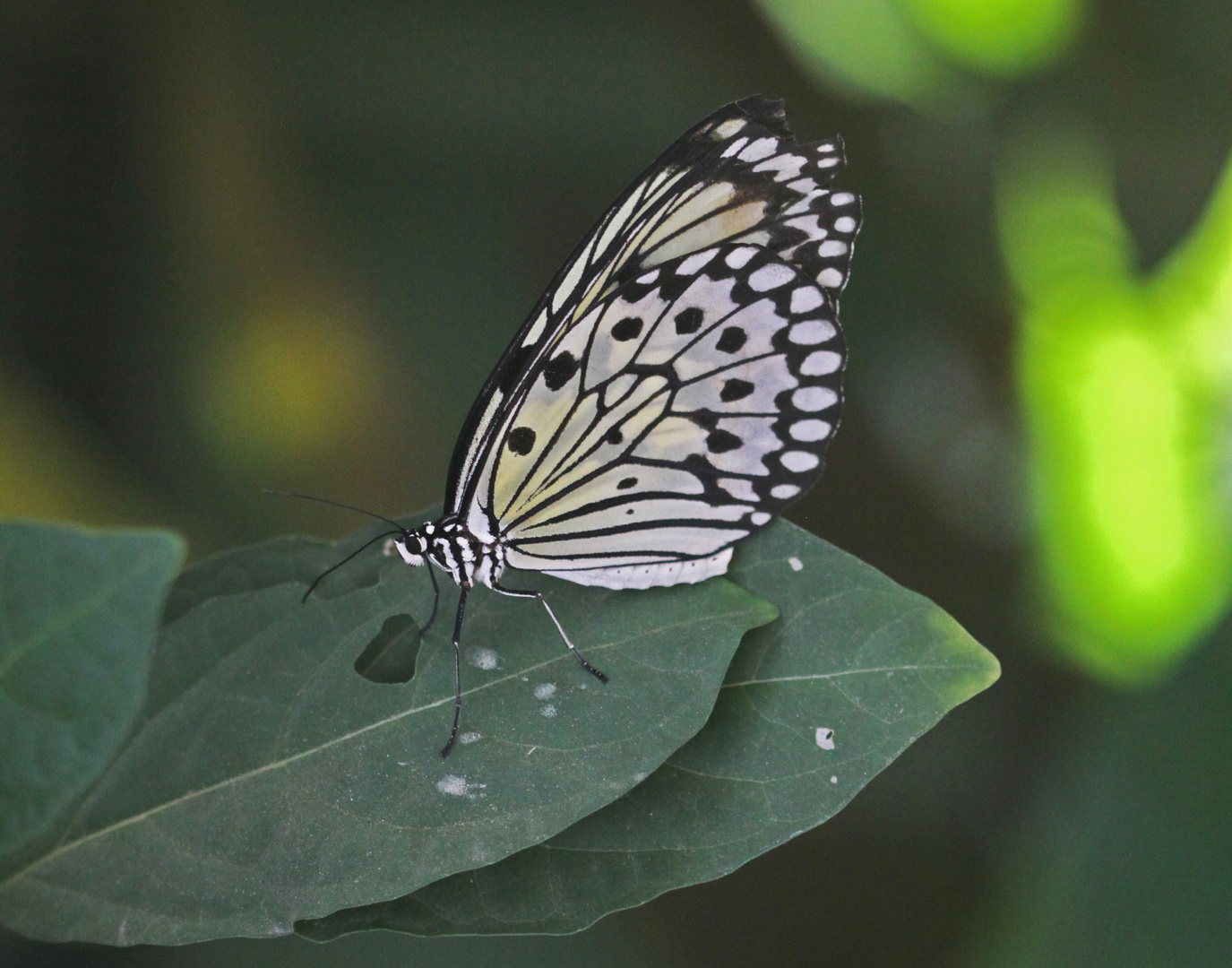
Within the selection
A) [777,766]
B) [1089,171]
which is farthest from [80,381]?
[1089,171]

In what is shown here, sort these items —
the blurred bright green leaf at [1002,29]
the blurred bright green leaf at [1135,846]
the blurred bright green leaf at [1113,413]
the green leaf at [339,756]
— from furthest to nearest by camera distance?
the blurred bright green leaf at [1002,29], the blurred bright green leaf at [1113,413], the blurred bright green leaf at [1135,846], the green leaf at [339,756]

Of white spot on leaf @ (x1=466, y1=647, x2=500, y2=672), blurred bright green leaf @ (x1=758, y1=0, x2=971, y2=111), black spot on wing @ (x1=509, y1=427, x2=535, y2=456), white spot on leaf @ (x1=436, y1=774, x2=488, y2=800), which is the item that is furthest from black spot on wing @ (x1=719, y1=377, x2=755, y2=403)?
blurred bright green leaf @ (x1=758, y1=0, x2=971, y2=111)

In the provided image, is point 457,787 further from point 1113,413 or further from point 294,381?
point 1113,413

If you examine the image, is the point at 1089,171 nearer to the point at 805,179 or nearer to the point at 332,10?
the point at 805,179

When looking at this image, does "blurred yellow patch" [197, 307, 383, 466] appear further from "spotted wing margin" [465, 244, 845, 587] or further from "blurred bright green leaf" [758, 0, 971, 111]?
"blurred bright green leaf" [758, 0, 971, 111]

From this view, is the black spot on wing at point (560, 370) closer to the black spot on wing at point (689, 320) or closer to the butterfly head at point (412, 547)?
the black spot on wing at point (689, 320)

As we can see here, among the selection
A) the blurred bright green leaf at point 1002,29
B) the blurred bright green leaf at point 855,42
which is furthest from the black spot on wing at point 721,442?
the blurred bright green leaf at point 1002,29
